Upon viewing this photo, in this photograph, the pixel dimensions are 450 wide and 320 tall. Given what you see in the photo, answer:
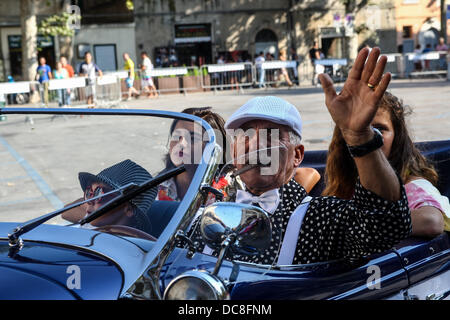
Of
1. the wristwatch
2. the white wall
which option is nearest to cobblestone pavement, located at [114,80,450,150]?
the wristwatch

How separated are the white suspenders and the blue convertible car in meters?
0.19

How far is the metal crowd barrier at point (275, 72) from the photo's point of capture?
24.2m

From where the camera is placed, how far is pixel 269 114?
77.5 inches

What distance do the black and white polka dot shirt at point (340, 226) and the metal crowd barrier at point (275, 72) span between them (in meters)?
22.4

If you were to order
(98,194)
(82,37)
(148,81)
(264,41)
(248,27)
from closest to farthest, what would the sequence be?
(98,194) → (148,81) → (82,37) → (248,27) → (264,41)

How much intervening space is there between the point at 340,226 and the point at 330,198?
0.48 feet

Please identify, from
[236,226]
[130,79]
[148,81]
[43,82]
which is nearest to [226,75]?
[148,81]

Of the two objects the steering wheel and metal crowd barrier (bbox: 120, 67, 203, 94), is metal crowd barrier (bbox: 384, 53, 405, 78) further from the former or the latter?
the steering wheel

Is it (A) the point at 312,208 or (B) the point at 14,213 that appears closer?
(A) the point at 312,208

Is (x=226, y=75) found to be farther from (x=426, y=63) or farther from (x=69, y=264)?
(x=69, y=264)

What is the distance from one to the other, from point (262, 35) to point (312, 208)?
106ft

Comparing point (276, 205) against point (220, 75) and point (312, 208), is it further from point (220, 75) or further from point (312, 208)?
point (220, 75)

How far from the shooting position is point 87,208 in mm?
1761
